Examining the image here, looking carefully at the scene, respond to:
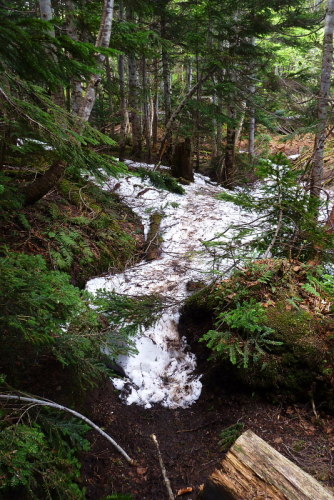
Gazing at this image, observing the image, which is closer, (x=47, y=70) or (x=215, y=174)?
(x=47, y=70)

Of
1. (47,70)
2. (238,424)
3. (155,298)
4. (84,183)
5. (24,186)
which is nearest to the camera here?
(47,70)

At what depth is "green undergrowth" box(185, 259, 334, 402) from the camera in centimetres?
304

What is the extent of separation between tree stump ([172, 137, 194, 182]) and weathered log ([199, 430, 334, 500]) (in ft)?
34.3

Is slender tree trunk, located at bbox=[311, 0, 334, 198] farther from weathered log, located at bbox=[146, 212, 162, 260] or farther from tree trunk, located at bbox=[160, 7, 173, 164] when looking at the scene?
tree trunk, located at bbox=[160, 7, 173, 164]

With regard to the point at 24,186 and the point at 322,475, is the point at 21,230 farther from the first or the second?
the point at 322,475

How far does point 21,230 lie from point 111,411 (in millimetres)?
3380

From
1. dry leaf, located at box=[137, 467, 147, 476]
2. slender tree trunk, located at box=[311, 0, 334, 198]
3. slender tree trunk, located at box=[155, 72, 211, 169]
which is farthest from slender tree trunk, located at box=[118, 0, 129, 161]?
dry leaf, located at box=[137, 467, 147, 476]

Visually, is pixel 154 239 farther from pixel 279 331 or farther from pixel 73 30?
pixel 73 30

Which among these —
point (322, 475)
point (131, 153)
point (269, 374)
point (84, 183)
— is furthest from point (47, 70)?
point (131, 153)

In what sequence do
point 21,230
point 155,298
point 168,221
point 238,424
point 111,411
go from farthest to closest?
point 168,221 < point 21,230 < point 155,298 < point 111,411 < point 238,424

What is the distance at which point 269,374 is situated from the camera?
3.18m

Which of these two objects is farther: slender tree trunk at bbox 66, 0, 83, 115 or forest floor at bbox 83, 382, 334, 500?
slender tree trunk at bbox 66, 0, 83, 115

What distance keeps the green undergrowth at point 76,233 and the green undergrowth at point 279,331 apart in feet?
8.80

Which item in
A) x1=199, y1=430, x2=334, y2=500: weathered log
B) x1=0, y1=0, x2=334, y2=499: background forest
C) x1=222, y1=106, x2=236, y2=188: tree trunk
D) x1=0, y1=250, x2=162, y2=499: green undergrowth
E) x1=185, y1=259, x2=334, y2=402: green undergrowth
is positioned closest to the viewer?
x1=0, y1=250, x2=162, y2=499: green undergrowth
